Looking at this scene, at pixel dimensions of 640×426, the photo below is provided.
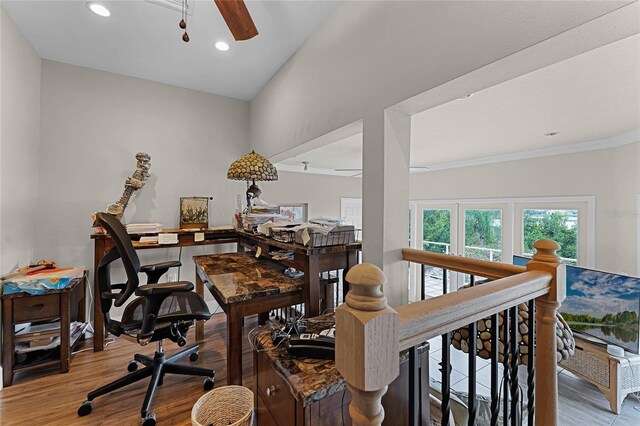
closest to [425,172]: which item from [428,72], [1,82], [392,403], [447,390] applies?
[428,72]

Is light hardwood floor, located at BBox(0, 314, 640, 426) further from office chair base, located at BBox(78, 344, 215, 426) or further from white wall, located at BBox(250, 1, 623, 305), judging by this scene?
white wall, located at BBox(250, 1, 623, 305)

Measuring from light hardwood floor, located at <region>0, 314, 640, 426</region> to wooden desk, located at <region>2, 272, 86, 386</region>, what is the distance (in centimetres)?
10

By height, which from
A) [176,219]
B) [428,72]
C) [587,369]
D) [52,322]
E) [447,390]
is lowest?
[587,369]

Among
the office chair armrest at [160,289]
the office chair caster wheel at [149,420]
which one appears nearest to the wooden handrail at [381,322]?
the office chair armrest at [160,289]

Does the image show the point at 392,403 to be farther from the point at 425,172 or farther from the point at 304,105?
the point at 425,172

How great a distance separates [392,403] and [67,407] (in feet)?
6.94

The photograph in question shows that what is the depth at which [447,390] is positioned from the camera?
2.15ft

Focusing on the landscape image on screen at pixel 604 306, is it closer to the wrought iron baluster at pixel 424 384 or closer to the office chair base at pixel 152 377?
the wrought iron baluster at pixel 424 384

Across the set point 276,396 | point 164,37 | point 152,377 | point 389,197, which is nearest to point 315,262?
point 389,197

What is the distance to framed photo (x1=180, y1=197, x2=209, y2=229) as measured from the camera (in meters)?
3.10

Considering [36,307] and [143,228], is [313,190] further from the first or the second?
[36,307]

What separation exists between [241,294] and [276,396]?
0.56 meters

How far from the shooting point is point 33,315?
6.57 ft

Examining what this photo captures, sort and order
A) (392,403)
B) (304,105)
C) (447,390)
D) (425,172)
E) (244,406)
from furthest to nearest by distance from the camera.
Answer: (425,172)
(304,105)
(244,406)
(392,403)
(447,390)
